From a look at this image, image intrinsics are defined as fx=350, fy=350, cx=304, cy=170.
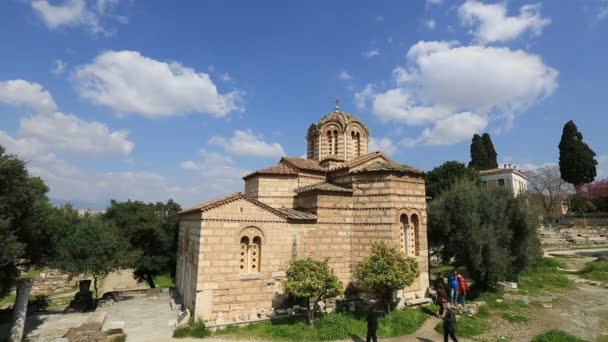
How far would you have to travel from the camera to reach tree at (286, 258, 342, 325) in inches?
417

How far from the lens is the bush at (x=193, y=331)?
9914 millimetres

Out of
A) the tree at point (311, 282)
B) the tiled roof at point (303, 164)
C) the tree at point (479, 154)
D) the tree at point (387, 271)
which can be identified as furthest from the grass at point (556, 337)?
the tree at point (479, 154)

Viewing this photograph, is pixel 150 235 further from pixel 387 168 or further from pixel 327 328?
pixel 387 168

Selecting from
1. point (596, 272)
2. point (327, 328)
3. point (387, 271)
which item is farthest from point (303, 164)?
point (596, 272)

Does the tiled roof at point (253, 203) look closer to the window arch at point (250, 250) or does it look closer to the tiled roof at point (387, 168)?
the window arch at point (250, 250)

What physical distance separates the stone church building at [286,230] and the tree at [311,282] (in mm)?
1343

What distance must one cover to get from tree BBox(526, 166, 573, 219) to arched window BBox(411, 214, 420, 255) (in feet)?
104

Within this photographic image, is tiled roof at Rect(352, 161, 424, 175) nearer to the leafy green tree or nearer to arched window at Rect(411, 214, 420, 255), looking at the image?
arched window at Rect(411, 214, 420, 255)

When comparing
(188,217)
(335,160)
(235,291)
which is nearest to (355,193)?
(335,160)

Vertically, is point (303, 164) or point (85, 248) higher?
point (303, 164)

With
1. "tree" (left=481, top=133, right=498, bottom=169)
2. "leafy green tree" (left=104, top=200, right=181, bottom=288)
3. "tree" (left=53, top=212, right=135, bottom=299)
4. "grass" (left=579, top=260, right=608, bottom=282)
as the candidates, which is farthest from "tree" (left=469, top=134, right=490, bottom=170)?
"tree" (left=53, top=212, right=135, bottom=299)

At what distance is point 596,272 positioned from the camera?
17188 millimetres

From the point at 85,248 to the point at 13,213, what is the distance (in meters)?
4.90

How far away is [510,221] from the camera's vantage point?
14906mm
